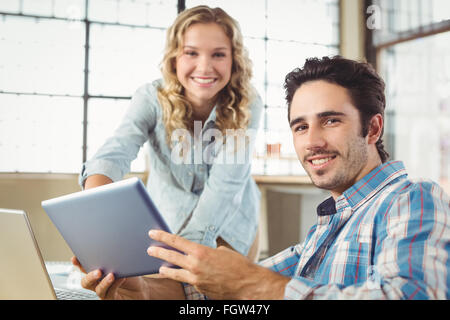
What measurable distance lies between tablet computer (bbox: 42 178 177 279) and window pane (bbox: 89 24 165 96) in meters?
2.00

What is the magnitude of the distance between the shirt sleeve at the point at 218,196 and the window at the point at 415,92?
4.90 feet

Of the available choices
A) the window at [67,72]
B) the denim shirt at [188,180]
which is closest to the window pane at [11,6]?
the window at [67,72]

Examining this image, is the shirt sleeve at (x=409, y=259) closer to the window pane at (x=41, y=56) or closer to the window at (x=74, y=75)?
the window at (x=74, y=75)

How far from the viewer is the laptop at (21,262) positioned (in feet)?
2.11

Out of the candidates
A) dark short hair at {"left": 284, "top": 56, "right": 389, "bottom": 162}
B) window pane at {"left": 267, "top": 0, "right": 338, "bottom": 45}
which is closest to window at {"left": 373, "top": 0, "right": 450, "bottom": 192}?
window pane at {"left": 267, "top": 0, "right": 338, "bottom": 45}

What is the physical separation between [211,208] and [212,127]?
266 millimetres

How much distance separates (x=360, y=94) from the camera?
0.85 metres

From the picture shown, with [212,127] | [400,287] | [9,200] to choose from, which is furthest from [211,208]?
[9,200]
